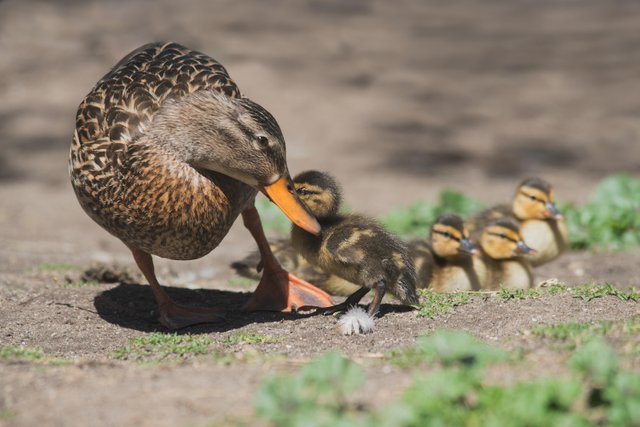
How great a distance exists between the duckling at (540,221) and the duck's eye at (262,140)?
3.03 meters

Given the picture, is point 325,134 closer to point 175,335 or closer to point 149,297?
point 149,297

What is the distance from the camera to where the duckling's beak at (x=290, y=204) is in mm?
5367

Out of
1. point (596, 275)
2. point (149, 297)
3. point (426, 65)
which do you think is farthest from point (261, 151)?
point (426, 65)

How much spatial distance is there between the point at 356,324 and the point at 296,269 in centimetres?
216

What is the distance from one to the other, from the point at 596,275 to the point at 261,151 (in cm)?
368

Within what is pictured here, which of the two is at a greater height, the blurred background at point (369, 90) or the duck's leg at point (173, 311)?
the blurred background at point (369, 90)

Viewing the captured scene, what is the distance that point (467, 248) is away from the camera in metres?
6.87

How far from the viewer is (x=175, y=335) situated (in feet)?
17.4

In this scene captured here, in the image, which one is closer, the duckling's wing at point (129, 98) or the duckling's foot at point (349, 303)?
the duckling's wing at point (129, 98)

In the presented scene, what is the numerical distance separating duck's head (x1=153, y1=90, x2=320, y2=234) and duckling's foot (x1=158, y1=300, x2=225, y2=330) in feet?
3.18

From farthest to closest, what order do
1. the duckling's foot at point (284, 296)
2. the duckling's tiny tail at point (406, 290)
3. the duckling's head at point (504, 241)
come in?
the duckling's head at point (504, 241), the duckling's foot at point (284, 296), the duckling's tiny tail at point (406, 290)

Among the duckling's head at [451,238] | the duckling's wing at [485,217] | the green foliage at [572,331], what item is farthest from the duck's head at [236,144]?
the duckling's wing at [485,217]

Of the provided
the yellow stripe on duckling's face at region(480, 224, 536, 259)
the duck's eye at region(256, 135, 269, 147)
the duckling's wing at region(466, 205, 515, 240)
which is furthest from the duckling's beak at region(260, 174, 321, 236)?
the duckling's wing at region(466, 205, 515, 240)

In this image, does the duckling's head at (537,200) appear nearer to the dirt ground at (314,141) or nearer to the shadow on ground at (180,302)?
the dirt ground at (314,141)
